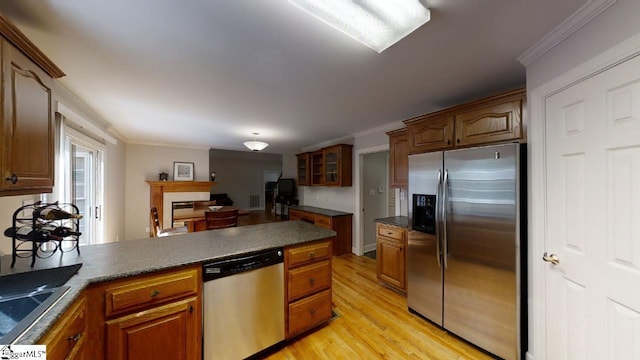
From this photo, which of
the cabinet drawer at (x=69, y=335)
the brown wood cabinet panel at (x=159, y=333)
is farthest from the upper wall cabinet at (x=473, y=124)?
the cabinet drawer at (x=69, y=335)

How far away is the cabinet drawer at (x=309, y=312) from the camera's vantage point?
1.96 meters

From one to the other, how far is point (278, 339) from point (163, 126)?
11.9 ft

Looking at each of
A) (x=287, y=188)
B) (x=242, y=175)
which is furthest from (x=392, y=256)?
(x=242, y=175)

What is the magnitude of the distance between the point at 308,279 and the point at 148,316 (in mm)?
1161

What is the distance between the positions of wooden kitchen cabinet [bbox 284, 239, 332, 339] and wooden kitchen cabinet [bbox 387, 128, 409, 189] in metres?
1.48

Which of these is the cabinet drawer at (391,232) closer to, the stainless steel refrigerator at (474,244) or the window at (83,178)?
the stainless steel refrigerator at (474,244)

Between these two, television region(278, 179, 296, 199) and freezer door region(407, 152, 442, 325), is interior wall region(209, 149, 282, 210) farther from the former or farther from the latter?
freezer door region(407, 152, 442, 325)

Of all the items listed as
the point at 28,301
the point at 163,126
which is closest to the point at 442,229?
the point at 28,301

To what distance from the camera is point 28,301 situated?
1.00m

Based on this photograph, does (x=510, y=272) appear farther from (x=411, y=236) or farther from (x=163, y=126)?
(x=163, y=126)

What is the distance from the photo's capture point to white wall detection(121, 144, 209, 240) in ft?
16.7

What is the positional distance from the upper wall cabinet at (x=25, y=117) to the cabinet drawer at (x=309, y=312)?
1.85 meters

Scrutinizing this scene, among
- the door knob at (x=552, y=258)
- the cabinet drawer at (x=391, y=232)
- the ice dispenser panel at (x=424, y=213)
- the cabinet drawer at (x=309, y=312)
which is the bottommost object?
the cabinet drawer at (x=309, y=312)

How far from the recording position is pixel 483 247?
6.11ft
